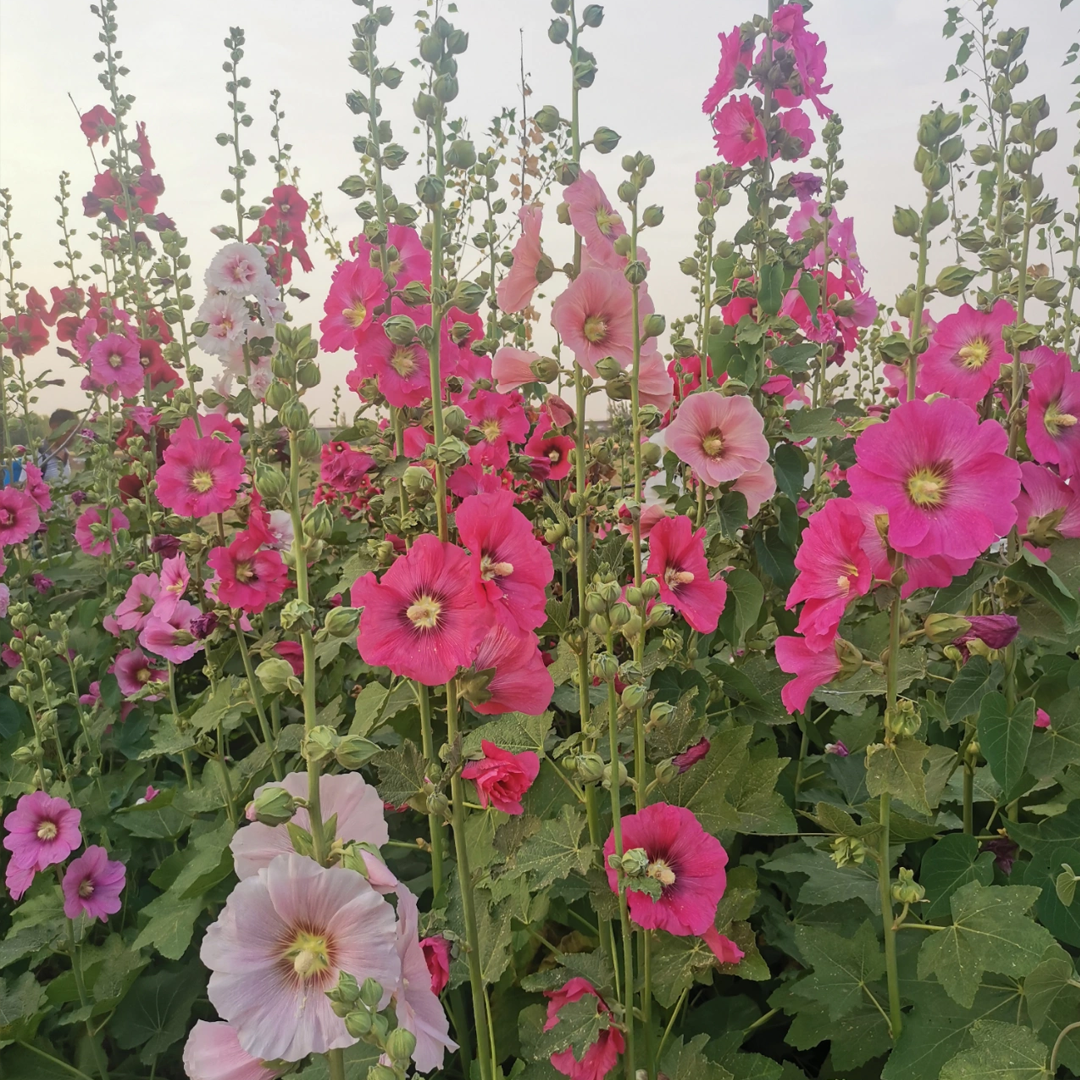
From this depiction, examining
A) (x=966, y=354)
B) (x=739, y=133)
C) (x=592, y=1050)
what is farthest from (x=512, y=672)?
(x=739, y=133)

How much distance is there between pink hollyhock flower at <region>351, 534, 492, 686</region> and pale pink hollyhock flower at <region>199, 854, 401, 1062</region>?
0.38 m

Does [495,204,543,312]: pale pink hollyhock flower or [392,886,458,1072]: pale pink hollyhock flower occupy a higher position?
[495,204,543,312]: pale pink hollyhock flower

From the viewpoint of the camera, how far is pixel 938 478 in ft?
4.18

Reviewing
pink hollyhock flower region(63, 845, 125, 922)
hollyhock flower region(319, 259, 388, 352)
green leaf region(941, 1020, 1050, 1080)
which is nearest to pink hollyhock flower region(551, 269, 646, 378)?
hollyhock flower region(319, 259, 388, 352)

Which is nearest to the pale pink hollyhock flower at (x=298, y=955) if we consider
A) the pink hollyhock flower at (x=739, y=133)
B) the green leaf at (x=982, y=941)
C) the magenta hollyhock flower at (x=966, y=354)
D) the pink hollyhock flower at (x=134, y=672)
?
the green leaf at (x=982, y=941)

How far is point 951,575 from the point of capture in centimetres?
132

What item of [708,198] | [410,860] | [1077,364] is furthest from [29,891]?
[1077,364]

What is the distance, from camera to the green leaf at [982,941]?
121 cm

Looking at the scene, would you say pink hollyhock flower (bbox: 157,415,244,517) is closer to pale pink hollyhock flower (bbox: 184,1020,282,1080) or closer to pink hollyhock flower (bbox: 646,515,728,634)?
pink hollyhock flower (bbox: 646,515,728,634)

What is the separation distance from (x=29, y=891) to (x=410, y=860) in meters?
1.33

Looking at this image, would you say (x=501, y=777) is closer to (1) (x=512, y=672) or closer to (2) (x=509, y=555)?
(1) (x=512, y=672)

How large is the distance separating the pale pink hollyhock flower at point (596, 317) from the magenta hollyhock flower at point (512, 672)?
58cm

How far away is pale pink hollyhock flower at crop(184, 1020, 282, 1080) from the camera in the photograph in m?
0.97

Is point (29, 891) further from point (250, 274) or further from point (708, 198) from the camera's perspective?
point (708, 198)
